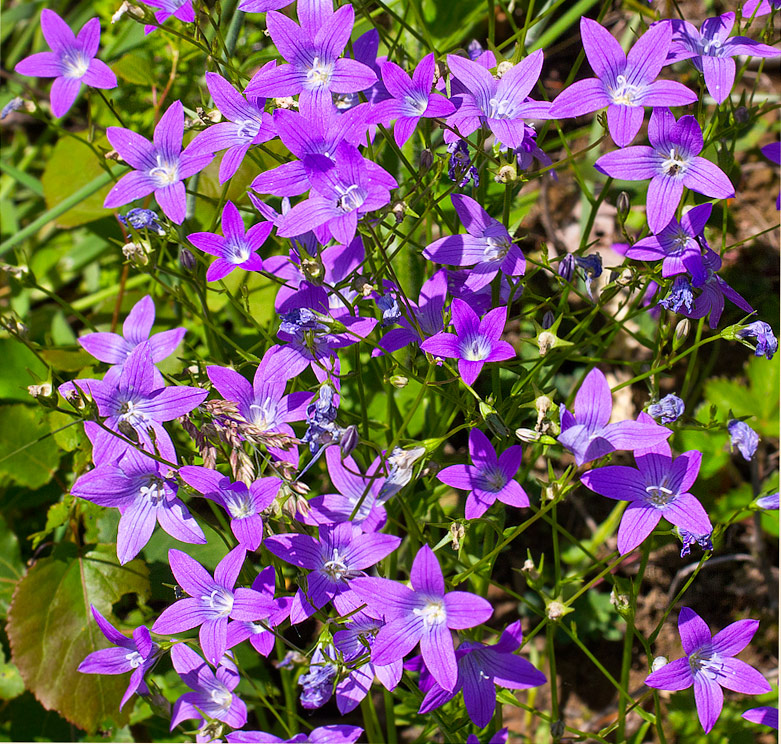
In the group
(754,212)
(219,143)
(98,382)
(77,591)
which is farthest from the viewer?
(754,212)

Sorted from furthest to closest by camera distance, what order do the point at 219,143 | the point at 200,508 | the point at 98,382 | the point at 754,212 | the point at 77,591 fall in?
the point at 754,212 → the point at 200,508 → the point at 77,591 → the point at 98,382 → the point at 219,143

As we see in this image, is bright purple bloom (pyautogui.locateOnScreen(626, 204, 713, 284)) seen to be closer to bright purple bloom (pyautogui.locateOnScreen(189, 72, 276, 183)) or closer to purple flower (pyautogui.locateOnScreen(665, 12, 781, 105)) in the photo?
purple flower (pyautogui.locateOnScreen(665, 12, 781, 105))

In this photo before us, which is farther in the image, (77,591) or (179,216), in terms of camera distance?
(77,591)

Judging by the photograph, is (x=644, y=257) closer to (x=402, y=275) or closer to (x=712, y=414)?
(x=712, y=414)

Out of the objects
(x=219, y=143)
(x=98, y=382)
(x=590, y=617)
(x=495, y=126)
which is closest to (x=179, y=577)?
(x=98, y=382)

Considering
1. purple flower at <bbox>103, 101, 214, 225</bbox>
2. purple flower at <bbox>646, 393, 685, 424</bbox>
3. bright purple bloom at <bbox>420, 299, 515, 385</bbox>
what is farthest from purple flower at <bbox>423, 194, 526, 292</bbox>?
purple flower at <bbox>103, 101, 214, 225</bbox>
